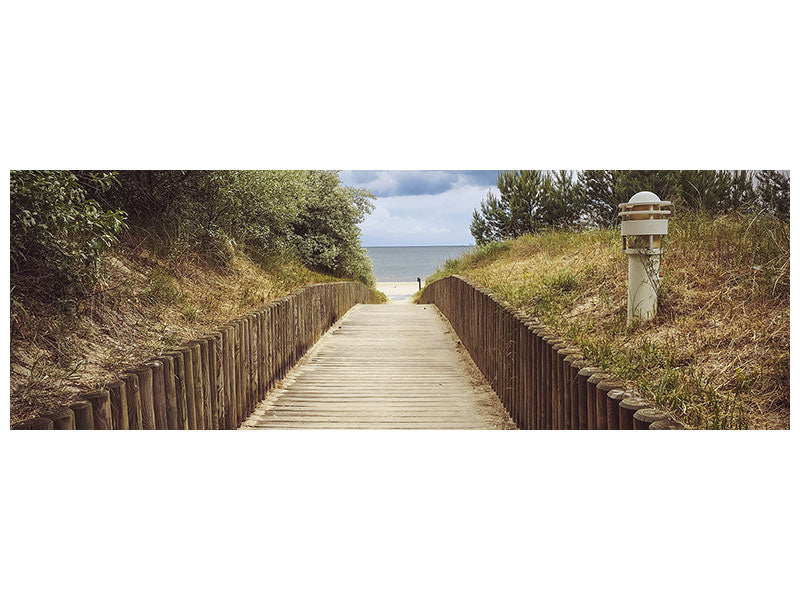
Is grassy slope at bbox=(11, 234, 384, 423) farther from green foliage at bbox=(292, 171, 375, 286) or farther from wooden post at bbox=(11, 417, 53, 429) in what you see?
green foliage at bbox=(292, 171, 375, 286)

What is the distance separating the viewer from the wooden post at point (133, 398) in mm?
2273

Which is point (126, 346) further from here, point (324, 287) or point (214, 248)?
point (324, 287)

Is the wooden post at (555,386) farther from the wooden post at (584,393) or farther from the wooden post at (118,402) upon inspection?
the wooden post at (118,402)

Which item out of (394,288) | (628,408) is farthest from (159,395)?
(394,288)

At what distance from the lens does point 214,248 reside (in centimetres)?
497

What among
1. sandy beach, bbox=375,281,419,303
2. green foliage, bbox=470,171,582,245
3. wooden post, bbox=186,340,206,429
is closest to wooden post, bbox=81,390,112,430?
wooden post, bbox=186,340,206,429

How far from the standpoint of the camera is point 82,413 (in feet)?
6.57

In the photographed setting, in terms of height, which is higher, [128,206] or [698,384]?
[128,206]

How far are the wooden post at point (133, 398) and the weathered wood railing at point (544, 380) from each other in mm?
1930

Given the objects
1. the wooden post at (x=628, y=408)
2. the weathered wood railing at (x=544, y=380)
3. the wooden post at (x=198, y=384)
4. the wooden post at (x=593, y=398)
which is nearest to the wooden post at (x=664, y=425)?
the weathered wood railing at (x=544, y=380)

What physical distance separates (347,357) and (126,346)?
2.81 m

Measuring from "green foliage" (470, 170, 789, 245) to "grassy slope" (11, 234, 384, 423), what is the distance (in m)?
2.75

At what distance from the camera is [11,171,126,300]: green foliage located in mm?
2627
